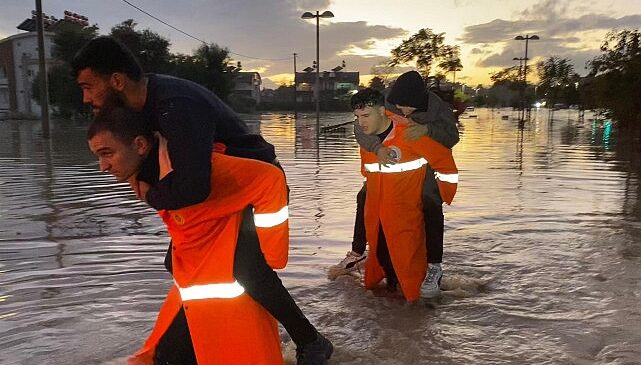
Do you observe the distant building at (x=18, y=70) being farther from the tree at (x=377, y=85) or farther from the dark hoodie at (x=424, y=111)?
the dark hoodie at (x=424, y=111)

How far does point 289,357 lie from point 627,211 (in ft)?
22.6

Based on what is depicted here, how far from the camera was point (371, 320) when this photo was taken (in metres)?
4.20

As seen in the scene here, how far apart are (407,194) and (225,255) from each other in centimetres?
222

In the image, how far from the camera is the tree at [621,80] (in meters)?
22.4

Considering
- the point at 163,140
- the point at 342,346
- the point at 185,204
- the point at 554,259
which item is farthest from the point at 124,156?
the point at 554,259

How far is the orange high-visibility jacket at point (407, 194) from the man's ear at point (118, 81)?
2468 mm

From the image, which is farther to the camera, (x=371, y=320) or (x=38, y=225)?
(x=38, y=225)

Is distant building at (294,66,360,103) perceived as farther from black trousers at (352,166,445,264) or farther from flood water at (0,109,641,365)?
black trousers at (352,166,445,264)

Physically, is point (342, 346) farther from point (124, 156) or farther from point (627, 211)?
point (627, 211)

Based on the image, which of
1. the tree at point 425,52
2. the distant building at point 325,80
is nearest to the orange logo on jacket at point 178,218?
the tree at point 425,52

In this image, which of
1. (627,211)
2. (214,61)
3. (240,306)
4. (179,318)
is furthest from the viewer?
(214,61)

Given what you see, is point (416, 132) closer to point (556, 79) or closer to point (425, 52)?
point (425, 52)

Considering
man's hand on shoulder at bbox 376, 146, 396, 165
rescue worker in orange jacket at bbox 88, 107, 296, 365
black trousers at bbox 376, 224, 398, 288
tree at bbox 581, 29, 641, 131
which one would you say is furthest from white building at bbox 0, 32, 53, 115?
rescue worker in orange jacket at bbox 88, 107, 296, 365

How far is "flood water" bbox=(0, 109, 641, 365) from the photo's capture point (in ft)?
12.3
